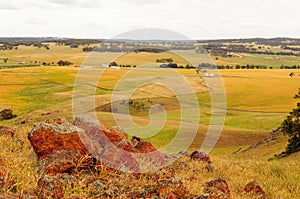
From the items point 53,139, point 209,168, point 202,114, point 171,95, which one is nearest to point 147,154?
point 53,139

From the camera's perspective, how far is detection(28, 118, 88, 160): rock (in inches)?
294

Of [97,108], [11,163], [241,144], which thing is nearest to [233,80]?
[97,108]

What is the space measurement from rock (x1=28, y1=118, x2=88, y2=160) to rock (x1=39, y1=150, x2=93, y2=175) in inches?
9.2

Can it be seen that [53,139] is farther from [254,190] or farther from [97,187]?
[254,190]

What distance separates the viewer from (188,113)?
66625 mm

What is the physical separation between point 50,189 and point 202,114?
69824mm

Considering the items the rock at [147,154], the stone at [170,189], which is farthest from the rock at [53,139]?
the stone at [170,189]

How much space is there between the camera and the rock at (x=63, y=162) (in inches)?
261

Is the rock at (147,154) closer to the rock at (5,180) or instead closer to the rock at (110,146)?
the rock at (110,146)

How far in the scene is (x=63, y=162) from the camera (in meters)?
6.76

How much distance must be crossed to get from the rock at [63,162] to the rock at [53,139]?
0.76 ft

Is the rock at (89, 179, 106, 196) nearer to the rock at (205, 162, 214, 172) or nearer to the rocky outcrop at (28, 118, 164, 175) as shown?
the rocky outcrop at (28, 118, 164, 175)

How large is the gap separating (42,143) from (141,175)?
7.10 ft

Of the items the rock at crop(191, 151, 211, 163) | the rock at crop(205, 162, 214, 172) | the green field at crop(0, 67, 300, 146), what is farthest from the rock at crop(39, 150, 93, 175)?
the green field at crop(0, 67, 300, 146)
